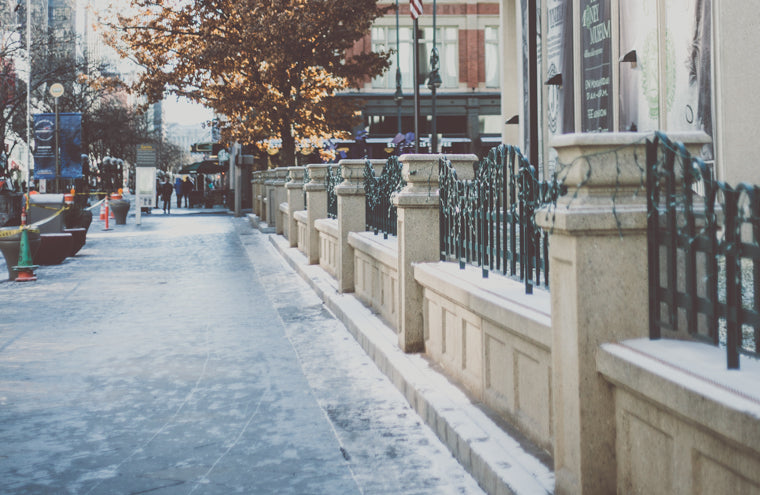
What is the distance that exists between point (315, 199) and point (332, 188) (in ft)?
2.99

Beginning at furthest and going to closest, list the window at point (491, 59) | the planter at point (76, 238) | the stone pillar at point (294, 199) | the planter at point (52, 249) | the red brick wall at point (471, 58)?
the window at point (491, 59)
the red brick wall at point (471, 58)
the planter at point (76, 238)
the stone pillar at point (294, 199)
the planter at point (52, 249)

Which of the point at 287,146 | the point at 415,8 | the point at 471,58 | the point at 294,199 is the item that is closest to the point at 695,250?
the point at 415,8

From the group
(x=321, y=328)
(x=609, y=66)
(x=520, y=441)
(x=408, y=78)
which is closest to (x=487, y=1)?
(x=408, y=78)

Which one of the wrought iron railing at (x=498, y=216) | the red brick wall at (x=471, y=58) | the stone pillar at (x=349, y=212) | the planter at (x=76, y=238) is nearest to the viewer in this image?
the wrought iron railing at (x=498, y=216)

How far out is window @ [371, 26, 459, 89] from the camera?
47.3 metres

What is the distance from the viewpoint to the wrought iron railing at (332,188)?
14066 millimetres

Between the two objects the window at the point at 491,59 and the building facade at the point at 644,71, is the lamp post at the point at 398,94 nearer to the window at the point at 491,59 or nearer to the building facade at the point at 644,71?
the window at the point at 491,59

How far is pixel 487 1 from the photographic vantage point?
4841 centimetres

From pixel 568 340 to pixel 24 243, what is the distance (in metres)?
13.5

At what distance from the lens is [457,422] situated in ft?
17.6

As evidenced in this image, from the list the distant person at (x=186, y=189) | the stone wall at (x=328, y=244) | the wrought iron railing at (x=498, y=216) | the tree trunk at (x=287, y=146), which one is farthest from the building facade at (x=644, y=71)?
the distant person at (x=186, y=189)

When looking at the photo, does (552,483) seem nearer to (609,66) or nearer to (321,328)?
(321,328)

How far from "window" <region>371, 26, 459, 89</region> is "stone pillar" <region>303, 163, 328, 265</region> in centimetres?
3231

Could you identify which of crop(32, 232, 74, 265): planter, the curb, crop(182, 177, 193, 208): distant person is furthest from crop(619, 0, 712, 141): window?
crop(182, 177, 193, 208): distant person
